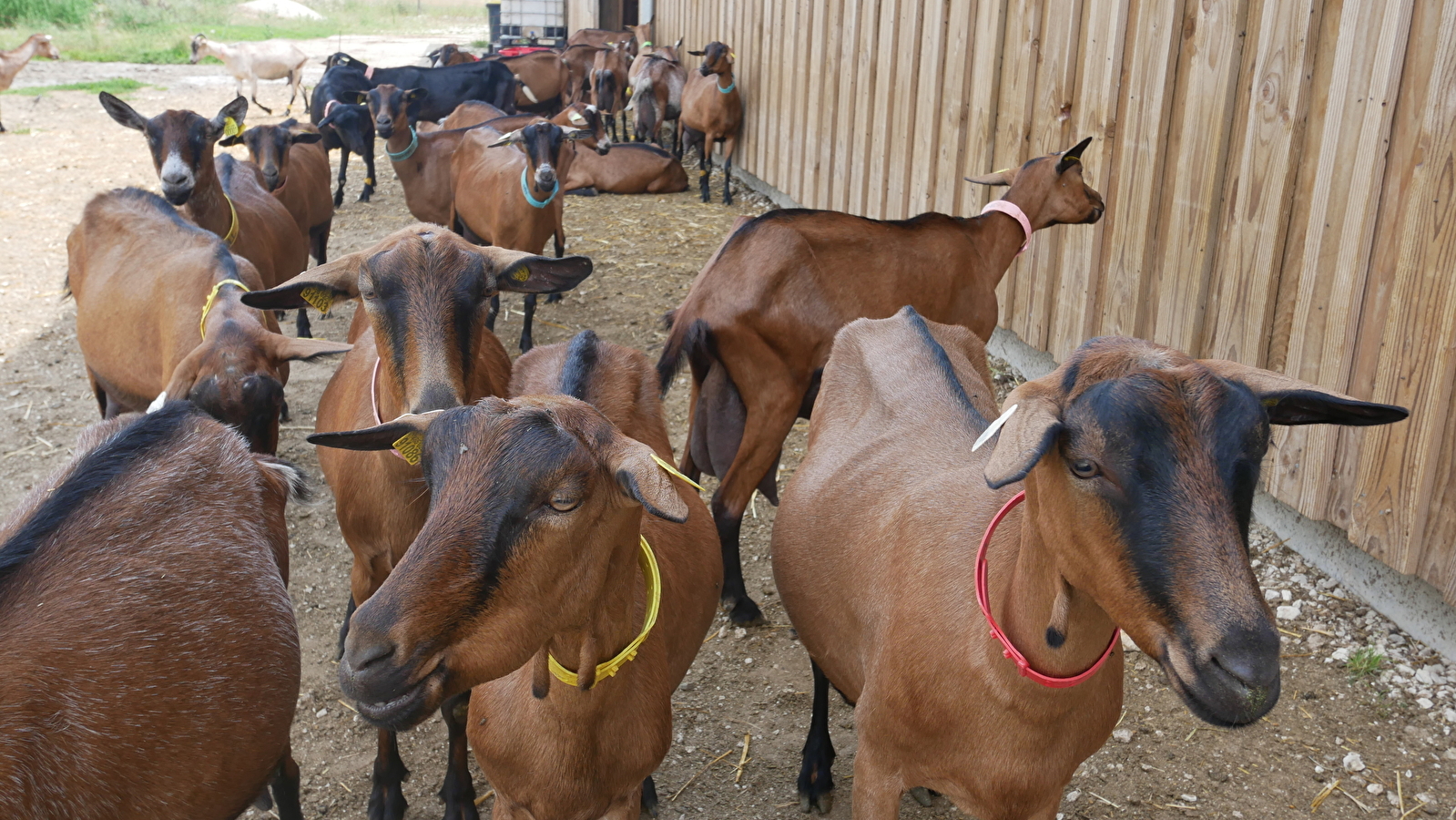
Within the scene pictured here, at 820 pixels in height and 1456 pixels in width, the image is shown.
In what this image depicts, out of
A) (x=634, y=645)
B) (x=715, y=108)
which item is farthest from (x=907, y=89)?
(x=634, y=645)

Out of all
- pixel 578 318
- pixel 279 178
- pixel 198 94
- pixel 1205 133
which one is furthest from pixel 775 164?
pixel 198 94

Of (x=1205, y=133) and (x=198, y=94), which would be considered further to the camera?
(x=198, y=94)

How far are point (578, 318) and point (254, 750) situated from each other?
553cm

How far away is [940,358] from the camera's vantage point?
363cm

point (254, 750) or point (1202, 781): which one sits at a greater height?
point (254, 750)

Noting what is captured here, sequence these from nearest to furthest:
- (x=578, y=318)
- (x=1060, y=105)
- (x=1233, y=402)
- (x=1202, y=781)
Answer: (x=1233, y=402)
(x=1202, y=781)
(x=1060, y=105)
(x=578, y=318)

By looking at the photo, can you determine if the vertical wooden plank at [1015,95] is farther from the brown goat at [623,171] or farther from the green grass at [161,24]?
the green grass at [161,24]

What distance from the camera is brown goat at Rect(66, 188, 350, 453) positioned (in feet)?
13.8

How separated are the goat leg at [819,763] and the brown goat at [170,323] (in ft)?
7.24

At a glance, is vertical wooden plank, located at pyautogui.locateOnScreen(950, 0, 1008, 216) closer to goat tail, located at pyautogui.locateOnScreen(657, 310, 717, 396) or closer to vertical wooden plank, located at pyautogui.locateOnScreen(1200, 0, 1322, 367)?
vertical wooden plank, located at pyautogui.locateOnScreen(1200, 0, 1322, 367)

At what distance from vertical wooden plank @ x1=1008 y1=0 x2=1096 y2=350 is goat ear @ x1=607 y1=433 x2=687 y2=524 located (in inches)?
174

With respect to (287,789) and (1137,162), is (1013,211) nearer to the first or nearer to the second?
(1137,162)

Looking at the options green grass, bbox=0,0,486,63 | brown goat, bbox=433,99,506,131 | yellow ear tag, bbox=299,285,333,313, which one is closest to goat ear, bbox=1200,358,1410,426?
yellow ear tag, bbox=299,285,333,313

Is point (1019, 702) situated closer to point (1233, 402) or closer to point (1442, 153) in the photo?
point (1233, 402)
